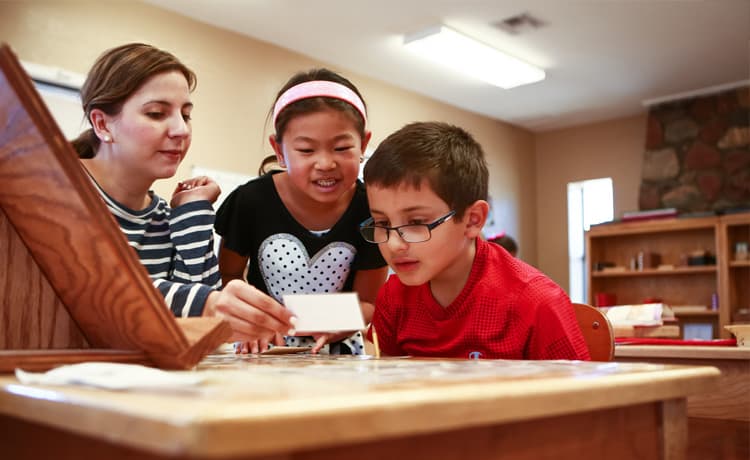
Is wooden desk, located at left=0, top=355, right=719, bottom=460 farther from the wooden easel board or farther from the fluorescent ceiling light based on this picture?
the fluorescent ceiling light

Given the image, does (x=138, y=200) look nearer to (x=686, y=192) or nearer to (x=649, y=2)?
(x=649, y=2)

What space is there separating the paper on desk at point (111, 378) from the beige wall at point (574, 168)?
22.5 ft

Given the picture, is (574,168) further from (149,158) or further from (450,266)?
(149,158)

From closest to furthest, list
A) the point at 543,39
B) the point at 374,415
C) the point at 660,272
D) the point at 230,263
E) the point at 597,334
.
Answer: the point at 374,415
the point at 597,334
the point at 230,263
the point at 543,39
the point at 660,272

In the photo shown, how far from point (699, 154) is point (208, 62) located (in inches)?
174

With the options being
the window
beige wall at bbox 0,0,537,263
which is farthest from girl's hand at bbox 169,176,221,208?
the window

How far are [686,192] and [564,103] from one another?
4.51ft

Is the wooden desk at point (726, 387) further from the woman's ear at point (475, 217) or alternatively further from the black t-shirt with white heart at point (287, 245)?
the black t-shirt with white heart at point (287, 245)

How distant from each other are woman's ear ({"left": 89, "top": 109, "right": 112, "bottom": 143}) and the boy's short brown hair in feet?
1.89

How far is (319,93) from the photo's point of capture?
5.26 feet

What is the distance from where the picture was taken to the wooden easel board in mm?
686

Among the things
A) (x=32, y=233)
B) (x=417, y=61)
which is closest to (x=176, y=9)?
(x=417, y=61)

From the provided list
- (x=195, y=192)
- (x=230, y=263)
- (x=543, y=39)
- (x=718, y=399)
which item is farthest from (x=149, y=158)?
(x=543, y=39)

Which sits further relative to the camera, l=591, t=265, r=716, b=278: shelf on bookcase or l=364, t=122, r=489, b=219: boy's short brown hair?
l=591, t=265, r=716, b=278: shelf on bookcase
